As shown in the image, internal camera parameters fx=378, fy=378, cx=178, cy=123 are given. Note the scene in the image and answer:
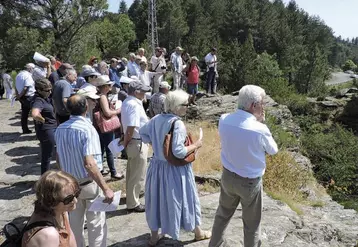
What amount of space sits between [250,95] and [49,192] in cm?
187

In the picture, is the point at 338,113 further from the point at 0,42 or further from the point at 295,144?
the point at 0,42

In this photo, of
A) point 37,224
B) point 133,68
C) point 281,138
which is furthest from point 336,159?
point 37,224

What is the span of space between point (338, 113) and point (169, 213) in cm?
2209

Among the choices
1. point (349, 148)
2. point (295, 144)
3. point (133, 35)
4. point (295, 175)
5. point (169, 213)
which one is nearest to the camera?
point (169, 213)

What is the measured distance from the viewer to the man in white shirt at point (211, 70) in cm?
1241

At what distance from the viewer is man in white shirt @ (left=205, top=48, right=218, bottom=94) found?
12.4 m

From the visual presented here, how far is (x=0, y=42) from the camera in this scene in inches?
1117

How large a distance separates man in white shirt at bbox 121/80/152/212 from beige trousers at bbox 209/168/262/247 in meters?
1.30

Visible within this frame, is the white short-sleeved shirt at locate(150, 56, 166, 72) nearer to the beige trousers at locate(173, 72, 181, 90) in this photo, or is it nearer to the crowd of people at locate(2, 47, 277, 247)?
the beige trousers at locate(173, 72, 181, 90)

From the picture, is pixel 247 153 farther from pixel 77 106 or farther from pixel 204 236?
pixel 77 106

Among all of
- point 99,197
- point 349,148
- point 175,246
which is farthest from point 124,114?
point 349,148

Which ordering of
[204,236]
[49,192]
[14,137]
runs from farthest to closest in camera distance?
[14,137], [204,236], [49,192]

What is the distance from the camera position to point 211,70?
42.1 feet

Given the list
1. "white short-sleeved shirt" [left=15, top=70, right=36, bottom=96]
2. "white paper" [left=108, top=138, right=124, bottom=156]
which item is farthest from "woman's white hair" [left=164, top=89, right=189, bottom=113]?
"white short-sleeved shirt" [left=15, top=70, right=36, bottom=96]
